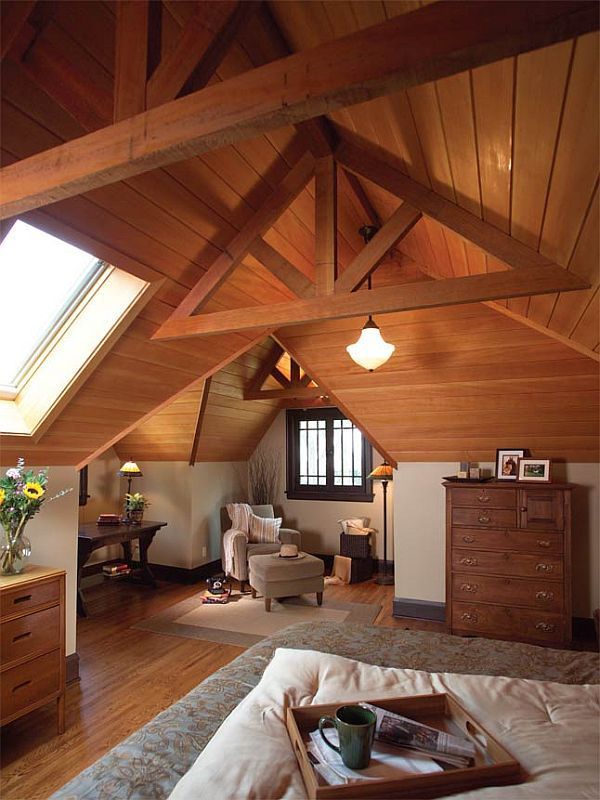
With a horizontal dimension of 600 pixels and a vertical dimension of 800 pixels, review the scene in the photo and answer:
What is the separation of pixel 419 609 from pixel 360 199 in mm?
3452

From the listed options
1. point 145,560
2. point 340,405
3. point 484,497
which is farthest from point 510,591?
point 145,560

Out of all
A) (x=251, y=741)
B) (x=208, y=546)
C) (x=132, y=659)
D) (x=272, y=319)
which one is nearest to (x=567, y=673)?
(x=251, y=741)

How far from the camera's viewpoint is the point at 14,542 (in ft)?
8.76

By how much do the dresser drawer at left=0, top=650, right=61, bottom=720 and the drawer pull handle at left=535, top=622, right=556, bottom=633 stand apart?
10.4 feet

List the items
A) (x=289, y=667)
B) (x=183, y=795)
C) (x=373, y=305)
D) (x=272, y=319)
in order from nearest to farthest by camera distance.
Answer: (x=183, y=795), (x=289, y=667), (x=373, y=305), (x=272, y=319)

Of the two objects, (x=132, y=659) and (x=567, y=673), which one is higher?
(x=567, y=673)

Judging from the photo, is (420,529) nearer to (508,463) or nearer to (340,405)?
(508,463)

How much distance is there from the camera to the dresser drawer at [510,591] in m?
3.64

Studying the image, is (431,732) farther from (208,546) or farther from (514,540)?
(208,546)

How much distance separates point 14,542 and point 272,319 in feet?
5.90

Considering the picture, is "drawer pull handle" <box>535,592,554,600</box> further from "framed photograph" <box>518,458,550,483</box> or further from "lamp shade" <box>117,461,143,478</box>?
"lamp shade" <box>117,461,143,478</box>

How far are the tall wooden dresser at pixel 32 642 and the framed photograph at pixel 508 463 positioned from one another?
3.21m

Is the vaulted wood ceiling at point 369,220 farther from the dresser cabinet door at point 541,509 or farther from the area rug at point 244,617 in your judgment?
the area rug at point 244,617

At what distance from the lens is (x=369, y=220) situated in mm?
3357
